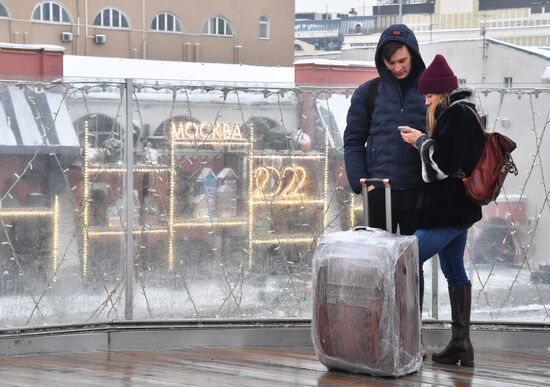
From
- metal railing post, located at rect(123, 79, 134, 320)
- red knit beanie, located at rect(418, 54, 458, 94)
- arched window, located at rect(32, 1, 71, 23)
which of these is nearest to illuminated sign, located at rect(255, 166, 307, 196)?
metal railing post, located at rect(123, 79, 134, 320)

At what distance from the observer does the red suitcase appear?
4926 mm

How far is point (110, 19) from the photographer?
50.6 metres

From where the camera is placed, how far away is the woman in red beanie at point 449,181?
16.7ft

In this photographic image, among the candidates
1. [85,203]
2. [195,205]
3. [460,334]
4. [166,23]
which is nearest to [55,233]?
[85,203]

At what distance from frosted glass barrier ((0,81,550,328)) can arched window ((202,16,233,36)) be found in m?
48.5

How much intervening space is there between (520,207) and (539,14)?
77.1m

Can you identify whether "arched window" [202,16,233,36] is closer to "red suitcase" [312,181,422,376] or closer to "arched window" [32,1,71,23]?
"arched window" [32,1,71,23]

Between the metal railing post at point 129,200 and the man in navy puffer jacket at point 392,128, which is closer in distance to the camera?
the man in navy puffer jacket at point 392,128

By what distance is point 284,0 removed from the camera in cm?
5931

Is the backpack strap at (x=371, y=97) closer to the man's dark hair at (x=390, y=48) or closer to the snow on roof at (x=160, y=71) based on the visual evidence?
the man's dark hair at (x=390, y=48)

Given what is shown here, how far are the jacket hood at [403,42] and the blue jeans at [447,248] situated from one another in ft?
2.26

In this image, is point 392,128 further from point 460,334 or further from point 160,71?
point 160,71

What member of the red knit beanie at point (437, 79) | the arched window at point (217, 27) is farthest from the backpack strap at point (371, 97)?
the arched window at point (217, 27)

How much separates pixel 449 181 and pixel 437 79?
0.44 m
